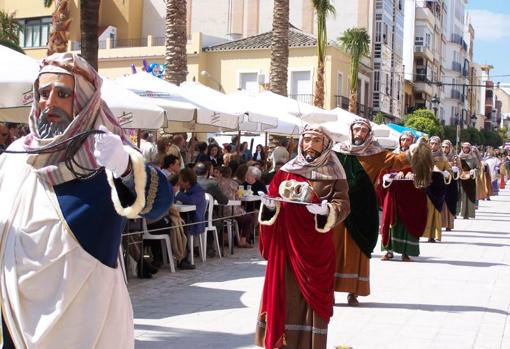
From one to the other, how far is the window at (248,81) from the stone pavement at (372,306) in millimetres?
28072

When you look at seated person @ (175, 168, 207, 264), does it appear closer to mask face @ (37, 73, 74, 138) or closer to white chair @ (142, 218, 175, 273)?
white chair @ (142, 218, 175, 273)

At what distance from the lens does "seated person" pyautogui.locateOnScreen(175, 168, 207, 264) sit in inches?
399

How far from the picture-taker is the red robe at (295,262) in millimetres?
5695

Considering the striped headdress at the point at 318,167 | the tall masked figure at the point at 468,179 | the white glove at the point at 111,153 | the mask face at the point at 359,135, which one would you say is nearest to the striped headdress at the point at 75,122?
the white glove at the point at 111,153

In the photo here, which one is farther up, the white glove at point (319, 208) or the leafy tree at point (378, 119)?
the leafy tree at point (378, 119)

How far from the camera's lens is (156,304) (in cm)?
785

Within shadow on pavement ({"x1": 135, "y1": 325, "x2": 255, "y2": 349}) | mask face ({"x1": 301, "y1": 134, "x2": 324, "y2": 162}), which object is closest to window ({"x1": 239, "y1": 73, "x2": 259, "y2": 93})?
shadow on pavement ({"x1": 135, "y1": 325, "x2": 255, "y2": 349})

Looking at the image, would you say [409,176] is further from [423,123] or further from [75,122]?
[423,123]

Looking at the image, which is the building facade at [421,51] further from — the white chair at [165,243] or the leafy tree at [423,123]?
the white chair at [165,243]

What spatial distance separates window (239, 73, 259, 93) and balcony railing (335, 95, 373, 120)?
4427mm

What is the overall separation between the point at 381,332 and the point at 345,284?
1.04m

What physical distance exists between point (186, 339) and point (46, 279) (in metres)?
3.51

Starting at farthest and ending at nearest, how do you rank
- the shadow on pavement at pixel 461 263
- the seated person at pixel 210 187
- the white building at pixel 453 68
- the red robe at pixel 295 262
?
the white building at pixel 453 68, the shadow on pavement at pixel 461 263, the seated person at pixel 210 187, the red robe at pixel 295 262

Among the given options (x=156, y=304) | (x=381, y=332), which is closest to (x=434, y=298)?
(x=381, y=332)
